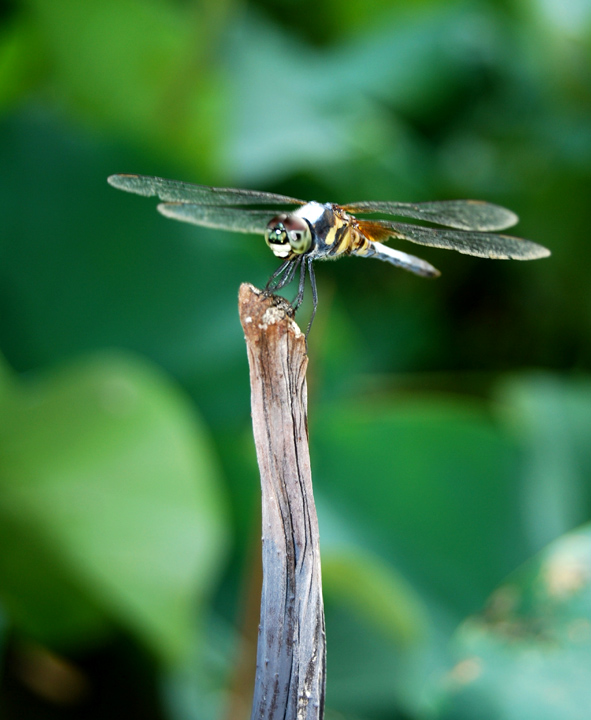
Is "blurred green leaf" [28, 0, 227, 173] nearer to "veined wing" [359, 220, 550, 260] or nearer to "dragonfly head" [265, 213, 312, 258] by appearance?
"veined wing" [359, 220, 550, 260]

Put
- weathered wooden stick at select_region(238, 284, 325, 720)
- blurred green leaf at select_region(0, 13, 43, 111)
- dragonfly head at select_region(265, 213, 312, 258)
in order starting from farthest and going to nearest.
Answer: blurred green leaf at select_region(0, 13, 43, 111) < dragonfly head at select_region(265, 213, 312, 258) < weathered wooden stick at select_region(238, 284, 325, 720)

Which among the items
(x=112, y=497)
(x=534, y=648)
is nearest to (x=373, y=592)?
(x=534, y=648)

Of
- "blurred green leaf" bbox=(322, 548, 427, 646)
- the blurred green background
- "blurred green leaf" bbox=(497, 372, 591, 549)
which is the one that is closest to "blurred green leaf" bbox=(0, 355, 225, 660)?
the blurred green background

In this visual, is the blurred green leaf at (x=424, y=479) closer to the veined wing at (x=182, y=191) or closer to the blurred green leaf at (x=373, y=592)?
the blurred green leaf at (x=373, y=592)

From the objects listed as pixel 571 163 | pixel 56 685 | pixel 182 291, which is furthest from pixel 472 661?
pixel 571 163

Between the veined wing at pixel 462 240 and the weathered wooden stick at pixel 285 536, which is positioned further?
the veined wing at pixel 462 240

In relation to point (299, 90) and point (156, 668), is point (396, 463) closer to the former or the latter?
point (156, 668)

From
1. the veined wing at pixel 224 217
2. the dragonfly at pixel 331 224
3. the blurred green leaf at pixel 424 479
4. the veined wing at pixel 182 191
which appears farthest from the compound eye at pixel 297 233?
the blurred green leaf at pixel 424 479

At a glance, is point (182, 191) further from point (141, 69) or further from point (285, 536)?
point (141, 69)
